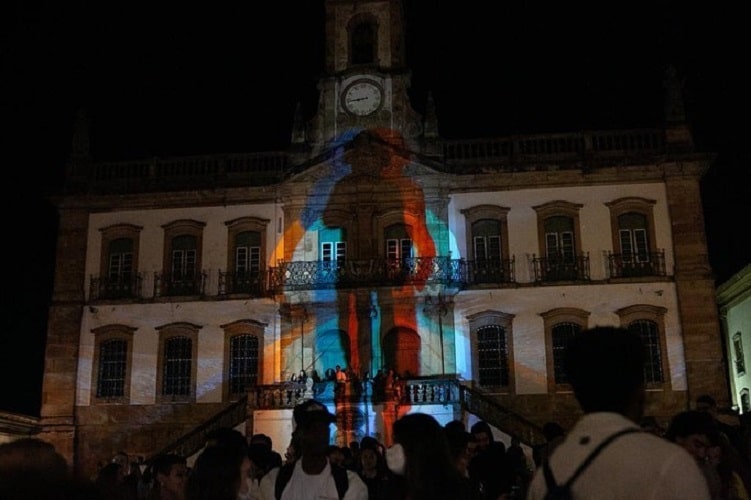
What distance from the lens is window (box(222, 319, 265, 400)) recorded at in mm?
26938

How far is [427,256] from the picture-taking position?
26766mm

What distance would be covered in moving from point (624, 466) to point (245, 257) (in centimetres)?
2551

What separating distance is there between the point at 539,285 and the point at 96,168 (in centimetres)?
1581

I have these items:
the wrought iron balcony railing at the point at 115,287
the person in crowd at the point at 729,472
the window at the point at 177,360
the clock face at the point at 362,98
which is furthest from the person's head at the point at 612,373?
the wrought iron balcony railing at the point at 115,287

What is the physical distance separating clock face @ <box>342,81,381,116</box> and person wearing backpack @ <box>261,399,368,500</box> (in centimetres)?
2336

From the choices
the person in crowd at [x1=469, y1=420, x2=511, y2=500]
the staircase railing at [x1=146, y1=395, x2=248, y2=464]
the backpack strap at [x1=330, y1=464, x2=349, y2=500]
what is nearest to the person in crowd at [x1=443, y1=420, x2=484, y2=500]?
the backpack strap at [x1=330, y1=464, x2=349, y2=500]

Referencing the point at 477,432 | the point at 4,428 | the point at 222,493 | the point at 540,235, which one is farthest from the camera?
the point at 540,235

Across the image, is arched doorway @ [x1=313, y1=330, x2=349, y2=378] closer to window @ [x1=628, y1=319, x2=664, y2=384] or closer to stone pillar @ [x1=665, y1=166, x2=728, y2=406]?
window @ [x1=628, y1=319, x2=664, y2=384]

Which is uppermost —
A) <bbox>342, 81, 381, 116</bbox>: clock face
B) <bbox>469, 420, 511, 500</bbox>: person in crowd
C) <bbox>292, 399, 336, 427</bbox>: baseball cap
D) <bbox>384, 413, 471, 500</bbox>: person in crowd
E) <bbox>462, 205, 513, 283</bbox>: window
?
<bbox>342, 81, 381, 116</bbox>: clock face

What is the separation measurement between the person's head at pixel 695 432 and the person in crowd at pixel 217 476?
3344 mm

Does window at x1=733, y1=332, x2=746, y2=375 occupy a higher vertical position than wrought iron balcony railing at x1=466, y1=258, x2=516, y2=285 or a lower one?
lower

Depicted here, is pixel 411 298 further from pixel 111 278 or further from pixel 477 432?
pixel 477 432

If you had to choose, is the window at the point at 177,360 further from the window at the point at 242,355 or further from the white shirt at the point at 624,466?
the white shirt at the point at 624,466

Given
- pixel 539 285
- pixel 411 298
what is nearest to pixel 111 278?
pixel 411 298
